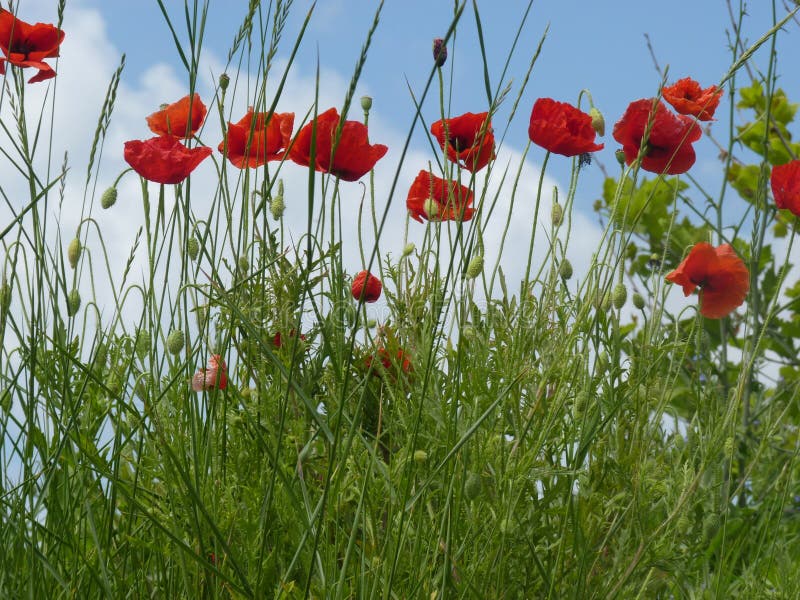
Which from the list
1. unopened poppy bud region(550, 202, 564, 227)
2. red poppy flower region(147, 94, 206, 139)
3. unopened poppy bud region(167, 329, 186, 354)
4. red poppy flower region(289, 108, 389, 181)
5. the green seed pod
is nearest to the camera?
the green seed pod

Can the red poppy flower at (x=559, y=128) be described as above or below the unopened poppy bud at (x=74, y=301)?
above

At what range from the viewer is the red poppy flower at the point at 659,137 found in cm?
181

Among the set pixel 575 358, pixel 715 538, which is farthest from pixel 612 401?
pixel 715 538

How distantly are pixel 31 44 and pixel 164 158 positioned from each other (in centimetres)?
62

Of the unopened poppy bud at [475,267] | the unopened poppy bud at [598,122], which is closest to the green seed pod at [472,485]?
the unopened poppy bud at [475,267]

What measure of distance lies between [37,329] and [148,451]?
1.11ft

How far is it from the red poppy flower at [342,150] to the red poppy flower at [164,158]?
238 millimetres

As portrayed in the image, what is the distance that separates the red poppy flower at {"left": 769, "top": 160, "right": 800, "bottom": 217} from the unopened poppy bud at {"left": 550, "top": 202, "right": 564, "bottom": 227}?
1.24 feet

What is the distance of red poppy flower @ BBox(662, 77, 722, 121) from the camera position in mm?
1858

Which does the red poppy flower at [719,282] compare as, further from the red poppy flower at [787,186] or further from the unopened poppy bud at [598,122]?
the unopened poppy bud at [598,122]

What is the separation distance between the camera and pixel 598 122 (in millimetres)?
1844

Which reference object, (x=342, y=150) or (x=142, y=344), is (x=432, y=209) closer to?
(x=342, y=150)

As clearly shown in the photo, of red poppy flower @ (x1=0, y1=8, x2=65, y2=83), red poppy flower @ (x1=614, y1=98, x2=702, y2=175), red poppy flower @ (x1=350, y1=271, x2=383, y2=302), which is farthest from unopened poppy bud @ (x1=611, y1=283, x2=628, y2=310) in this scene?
red poppy flower @ (x1=0, y1=8, x2=65, y2=83)

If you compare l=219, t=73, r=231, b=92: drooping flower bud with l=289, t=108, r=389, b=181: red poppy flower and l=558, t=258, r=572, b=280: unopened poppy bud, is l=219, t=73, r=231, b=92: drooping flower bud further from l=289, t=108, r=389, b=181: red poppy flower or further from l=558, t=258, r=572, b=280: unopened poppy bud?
l=558, t=258, r=572, b=280: unopened poppy bud
